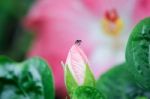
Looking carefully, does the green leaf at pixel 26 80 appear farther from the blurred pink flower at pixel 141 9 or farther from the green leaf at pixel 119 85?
the blurred pink flower at pixel 141 9

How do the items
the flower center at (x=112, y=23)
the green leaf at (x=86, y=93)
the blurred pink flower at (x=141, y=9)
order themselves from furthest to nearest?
1. the flower center at (x=112, y=23)
2. the blurred pink flower at (x=141, y=9)
3. the green leaf at (x=86, y=93)

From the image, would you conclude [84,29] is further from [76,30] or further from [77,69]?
[77,69]

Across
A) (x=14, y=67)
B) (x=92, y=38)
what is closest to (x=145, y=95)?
(x=14, y=67)

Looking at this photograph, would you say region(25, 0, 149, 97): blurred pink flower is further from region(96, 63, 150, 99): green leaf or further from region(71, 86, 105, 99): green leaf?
region(71, 86, 105, 99): green leaf

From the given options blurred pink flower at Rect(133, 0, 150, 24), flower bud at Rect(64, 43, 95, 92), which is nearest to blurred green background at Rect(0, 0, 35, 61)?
blurred pink flower at Rect(133, 0, 150, 24)

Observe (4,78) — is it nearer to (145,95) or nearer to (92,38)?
(145,95)

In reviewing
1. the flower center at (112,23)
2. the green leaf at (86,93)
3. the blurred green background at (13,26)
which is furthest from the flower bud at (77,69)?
the blurred green background at (13,26)
